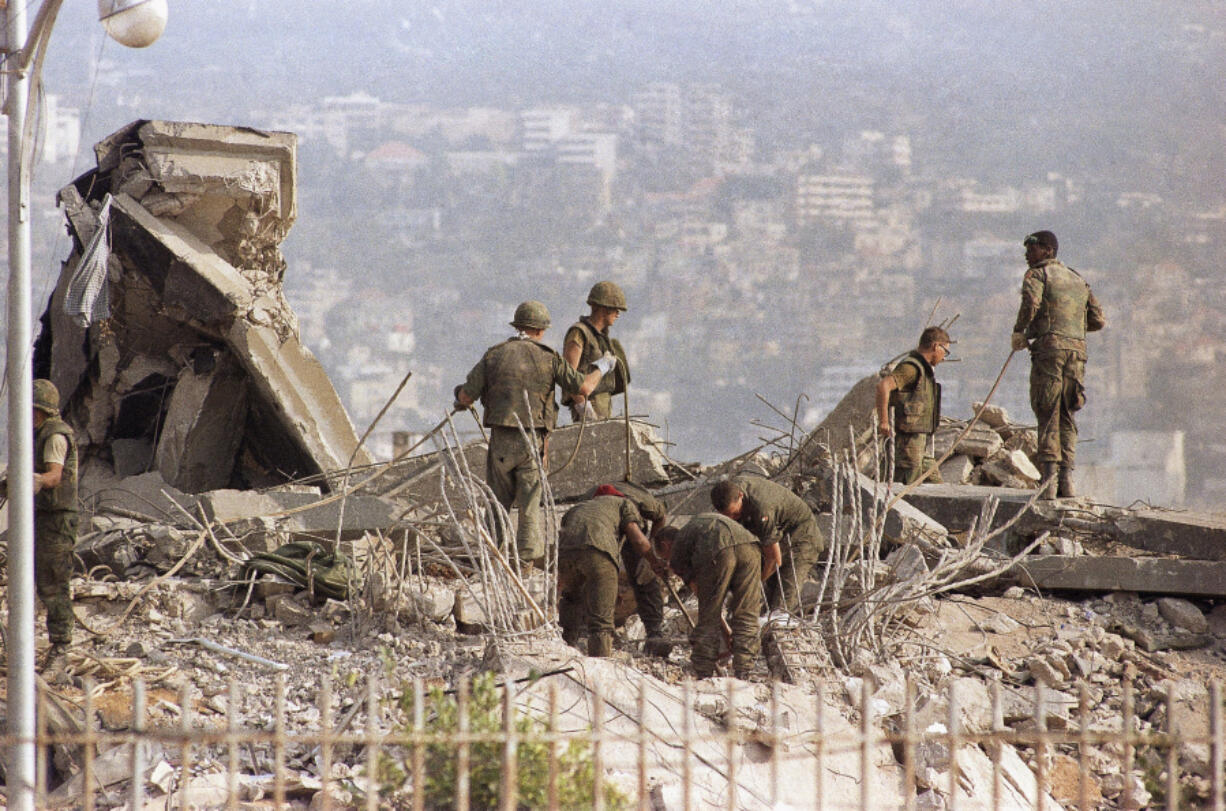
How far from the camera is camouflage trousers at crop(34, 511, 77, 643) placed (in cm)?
652

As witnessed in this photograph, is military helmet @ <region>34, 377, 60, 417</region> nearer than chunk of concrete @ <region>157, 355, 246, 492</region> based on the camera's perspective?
Yes

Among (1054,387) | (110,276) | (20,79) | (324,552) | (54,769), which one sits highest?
(20,79)

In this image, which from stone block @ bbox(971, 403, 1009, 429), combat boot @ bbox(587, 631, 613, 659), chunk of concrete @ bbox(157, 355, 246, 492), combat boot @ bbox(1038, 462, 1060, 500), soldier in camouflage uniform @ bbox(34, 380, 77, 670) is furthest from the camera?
stone block @ bbox(971, 403, 1009, 429)

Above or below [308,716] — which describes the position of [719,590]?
above

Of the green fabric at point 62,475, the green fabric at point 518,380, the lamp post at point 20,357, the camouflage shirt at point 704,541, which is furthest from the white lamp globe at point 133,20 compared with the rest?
the camouflage shirt at point 704,541

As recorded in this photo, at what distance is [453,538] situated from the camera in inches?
340

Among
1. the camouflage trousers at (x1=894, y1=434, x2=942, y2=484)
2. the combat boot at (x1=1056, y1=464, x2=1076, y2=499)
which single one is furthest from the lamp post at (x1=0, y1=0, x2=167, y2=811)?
the combat boot at (x1=1056, y1=464, x2=1076, y2=499)

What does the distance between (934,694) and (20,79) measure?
5178 mm

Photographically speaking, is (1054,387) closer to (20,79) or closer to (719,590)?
(719,590)

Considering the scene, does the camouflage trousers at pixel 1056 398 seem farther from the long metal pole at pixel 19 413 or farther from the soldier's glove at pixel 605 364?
the long metal pole at pixel 19 413

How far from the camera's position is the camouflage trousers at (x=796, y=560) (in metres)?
7.32

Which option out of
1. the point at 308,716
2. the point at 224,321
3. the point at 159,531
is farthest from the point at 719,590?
the point at 224,321

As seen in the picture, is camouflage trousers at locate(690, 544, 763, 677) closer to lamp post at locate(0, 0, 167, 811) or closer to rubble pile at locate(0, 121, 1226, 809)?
rubble pile at locate(0, 121, 1226, 809)

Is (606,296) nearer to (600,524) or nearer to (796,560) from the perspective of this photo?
(600,524)
